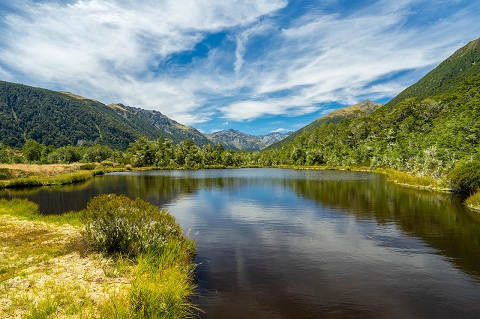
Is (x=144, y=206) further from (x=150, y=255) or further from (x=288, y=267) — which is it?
(x=288, y=267)

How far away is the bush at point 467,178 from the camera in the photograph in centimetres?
3881

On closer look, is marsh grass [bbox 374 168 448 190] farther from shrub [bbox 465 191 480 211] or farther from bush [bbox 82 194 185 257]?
bush [bbox 82 194 185 257]

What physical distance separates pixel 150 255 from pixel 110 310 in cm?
503

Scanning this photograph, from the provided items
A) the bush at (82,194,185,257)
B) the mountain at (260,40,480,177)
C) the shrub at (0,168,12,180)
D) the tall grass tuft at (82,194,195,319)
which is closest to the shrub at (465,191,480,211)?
the mountain at (260,40,480,177)

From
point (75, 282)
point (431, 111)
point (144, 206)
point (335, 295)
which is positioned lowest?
point (335, 295)

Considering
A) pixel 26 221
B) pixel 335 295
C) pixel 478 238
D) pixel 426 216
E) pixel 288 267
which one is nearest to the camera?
pixel 335 295

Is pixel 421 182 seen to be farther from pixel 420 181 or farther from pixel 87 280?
pixel 87 280

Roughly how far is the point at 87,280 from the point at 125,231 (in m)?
3.70

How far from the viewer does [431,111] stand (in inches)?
6339

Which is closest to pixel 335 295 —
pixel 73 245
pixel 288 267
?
pixel 288 267

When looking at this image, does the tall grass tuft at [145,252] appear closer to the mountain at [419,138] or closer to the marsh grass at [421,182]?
the marsh grass at [421,182]

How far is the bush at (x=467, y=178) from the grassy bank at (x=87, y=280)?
4304 centimetres

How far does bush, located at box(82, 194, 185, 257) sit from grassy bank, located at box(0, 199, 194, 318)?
35 cm

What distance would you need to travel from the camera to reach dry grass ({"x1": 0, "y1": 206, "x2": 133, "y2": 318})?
927 centimetres
